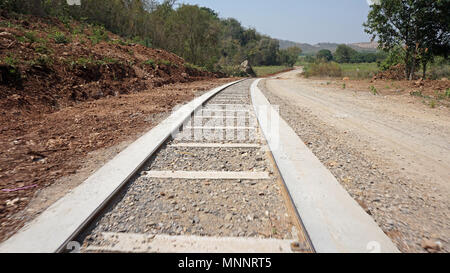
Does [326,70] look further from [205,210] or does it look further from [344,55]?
[344,55]

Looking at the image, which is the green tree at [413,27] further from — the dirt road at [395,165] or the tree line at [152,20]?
the tree line at [152,20]

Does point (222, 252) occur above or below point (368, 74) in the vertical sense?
below

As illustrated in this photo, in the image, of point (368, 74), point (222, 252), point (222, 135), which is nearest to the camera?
point (222, 252)

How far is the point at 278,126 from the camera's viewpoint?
337 centimetres

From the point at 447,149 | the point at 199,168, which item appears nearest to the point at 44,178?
the point at 199,168

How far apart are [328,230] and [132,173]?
1.45 metres

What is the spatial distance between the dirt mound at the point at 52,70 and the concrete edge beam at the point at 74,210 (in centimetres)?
251

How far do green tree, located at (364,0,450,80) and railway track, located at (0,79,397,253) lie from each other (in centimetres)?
1494

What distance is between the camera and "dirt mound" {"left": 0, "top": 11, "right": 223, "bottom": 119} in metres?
3.70

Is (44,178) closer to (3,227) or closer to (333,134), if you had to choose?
(3,227)

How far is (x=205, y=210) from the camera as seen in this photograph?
1.40m

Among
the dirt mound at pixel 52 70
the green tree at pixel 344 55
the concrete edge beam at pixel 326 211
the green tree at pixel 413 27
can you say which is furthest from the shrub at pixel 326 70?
the green tree at pixel 344 55

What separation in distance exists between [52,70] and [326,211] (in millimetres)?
5718

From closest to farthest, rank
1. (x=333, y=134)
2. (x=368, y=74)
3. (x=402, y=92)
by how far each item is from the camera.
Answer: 1. (x=333, y=134)
2. (x=402, y=92)
3. (x=368, y=74)
